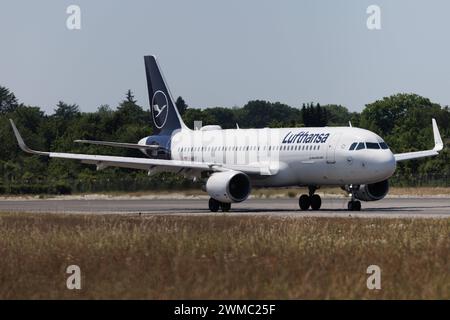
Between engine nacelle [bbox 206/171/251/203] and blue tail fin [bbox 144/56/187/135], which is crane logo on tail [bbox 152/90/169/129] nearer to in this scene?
blue tail fin [bbox 144/56/187/135]

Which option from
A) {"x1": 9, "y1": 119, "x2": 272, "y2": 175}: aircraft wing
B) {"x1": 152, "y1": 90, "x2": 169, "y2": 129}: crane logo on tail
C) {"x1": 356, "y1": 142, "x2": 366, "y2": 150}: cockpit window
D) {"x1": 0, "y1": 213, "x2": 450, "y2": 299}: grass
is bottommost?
{"x1": 0, "y1": 213, "x2": 450, "y2": 299}: grass

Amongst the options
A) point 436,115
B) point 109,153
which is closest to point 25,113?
point 109,153

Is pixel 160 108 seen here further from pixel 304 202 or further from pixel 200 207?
pixel 304 202

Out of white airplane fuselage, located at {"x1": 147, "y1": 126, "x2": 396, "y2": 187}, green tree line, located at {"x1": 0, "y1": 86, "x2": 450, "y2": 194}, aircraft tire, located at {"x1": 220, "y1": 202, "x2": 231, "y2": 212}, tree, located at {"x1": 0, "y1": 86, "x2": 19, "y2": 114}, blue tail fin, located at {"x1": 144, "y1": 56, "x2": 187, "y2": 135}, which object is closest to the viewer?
white airplane fuselage, located at {"x1": 147, "y1": 126, "x2": 396, "y2": 187}

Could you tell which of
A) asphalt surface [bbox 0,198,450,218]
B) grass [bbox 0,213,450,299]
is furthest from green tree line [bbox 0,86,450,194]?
grass [bbox 0,213,450,299]

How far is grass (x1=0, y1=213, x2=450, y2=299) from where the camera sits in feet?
49.2

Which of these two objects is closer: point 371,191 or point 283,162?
point 371,191

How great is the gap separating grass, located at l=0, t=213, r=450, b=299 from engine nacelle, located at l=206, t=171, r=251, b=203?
16.0m

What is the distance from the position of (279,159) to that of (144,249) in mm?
25831

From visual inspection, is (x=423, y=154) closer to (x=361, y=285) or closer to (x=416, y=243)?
(x=416, y=243)

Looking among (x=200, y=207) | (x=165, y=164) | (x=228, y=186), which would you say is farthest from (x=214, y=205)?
(x=200, y=207)

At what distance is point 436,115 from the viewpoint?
13212 cm

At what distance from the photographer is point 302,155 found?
44.1m

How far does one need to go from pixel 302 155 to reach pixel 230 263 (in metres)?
26.8
